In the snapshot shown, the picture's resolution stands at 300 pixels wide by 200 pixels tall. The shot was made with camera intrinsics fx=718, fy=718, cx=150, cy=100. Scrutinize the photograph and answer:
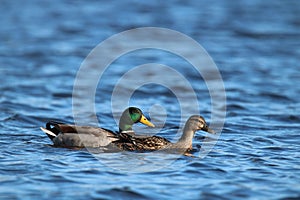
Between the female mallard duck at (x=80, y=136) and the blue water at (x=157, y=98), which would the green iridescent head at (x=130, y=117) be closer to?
the female mallard duck at (x=80, y=136)

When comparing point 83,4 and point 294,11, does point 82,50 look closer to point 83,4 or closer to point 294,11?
point 83,4

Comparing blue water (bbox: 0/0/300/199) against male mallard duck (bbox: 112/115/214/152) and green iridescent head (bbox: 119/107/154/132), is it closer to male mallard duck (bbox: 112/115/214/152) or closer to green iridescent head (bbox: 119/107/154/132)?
male mallard duck (bbox: 112/115/214/152)

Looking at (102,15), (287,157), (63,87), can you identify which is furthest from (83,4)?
(287,157)

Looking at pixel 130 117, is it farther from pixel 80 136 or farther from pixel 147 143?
pixel 80 136

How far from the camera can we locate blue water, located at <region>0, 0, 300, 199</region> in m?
10.6

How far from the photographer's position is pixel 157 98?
17.4 meters

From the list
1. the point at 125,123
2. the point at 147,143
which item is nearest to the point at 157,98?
the point at 125,123

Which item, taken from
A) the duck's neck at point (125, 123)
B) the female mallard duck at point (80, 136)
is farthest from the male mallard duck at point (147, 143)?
the duck's neck at point (125, 123)

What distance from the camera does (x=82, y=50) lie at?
880 inches

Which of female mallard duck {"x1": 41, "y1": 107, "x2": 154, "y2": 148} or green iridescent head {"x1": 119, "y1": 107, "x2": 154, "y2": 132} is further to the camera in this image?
green iridescent head {"x1": 119, "y1": 107, "x2": 154, "y2": 132}

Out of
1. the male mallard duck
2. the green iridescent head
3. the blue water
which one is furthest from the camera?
the green iridescent head

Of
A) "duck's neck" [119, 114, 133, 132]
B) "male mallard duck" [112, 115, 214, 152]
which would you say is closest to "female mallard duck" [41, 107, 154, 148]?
"male mallard duck" [112, 115, 214, 152]

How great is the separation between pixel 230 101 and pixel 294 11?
1129 centimetres

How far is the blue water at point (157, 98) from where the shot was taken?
10648 millimetres
